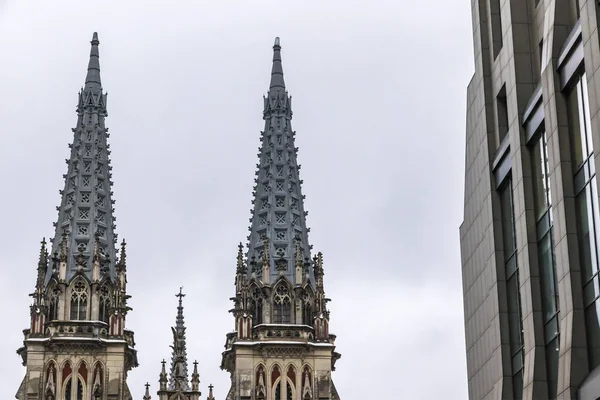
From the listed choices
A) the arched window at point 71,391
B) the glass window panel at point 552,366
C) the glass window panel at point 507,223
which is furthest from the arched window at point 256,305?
the glass window panel at point 552,366

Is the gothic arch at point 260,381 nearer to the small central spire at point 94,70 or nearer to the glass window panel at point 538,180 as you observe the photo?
the small central spire at point 94,70

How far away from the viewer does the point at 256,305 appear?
87688mm

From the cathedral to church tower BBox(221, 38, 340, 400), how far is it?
0.07 metres

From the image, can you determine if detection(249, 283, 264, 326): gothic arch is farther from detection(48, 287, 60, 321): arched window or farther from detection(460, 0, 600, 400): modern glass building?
detection(460, 0, 600, 400): modern glass building

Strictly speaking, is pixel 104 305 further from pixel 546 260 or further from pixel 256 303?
pixel 546 260

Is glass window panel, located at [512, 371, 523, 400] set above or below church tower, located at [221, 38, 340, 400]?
below

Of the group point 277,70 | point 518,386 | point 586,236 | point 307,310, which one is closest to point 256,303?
point 307,310

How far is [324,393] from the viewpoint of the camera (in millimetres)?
84312

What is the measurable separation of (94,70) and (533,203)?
6406 cm

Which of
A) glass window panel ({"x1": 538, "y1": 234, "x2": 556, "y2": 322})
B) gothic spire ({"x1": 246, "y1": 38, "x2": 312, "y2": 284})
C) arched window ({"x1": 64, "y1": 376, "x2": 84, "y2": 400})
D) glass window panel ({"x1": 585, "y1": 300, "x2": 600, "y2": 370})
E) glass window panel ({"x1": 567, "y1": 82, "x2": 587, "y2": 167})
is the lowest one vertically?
glass window panel ({"x1": 585, "y1": 300, "x2": 600, "y2": 370})

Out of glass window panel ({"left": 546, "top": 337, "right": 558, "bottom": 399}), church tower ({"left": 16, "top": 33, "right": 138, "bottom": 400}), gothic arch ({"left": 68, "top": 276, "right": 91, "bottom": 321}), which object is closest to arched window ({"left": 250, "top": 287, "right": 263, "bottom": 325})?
church tower ({"left": 16, "top": 33, "right": 138, "bottom": 400})

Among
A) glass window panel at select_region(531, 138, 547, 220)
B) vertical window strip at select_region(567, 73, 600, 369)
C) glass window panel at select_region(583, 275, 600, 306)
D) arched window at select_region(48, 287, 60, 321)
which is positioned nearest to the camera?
glass window panel at select_region(583, 275, 600, 306)

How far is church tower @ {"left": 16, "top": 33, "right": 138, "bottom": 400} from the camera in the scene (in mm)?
83438

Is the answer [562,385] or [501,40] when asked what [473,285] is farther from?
[562,385]
